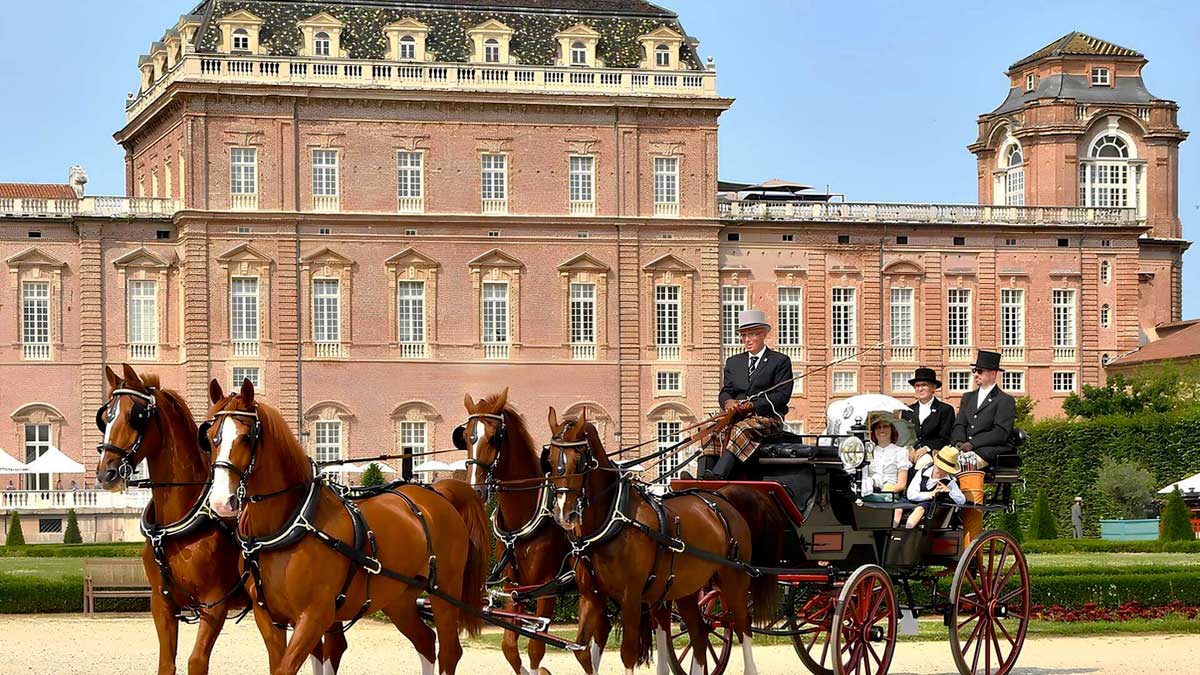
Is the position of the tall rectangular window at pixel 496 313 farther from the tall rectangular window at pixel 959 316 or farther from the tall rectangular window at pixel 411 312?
the tall rectangular window at pixel 959 316

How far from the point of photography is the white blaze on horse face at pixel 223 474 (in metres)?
9.51

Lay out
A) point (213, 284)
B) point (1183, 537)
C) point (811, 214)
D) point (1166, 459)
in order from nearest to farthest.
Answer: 1. point (1183, 537)
2. point (1166, 459)
3. point (213, 284)
4. point (811, 214)

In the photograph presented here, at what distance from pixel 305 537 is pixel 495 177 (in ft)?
114

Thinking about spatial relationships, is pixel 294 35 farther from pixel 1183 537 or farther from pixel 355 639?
pixel 355 639

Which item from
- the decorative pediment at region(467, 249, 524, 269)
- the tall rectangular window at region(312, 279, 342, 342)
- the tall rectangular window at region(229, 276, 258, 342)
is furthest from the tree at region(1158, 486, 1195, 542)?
the tall rectangular window at region(229, 276, 258, 342)

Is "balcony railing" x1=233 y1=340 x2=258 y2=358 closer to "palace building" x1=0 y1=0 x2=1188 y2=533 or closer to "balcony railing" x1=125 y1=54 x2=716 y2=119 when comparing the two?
"palace building" x1=0 y1=0 x2=1188 y2=533

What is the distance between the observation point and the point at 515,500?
38.5ft

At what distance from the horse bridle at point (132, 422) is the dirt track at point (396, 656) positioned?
3959mm

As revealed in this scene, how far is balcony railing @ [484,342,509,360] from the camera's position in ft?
146

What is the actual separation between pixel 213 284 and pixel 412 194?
4.50m

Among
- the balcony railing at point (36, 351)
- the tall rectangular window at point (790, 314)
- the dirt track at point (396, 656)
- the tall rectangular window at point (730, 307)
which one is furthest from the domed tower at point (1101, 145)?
the dirt track at point (396, 656)

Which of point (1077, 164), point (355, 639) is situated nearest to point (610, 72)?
point (1077, 164)

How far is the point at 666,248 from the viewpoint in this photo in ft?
148

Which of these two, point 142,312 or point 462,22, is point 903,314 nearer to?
point 462,22
